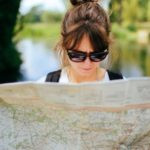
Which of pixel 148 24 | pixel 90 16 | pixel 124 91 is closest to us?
pixel 124 91

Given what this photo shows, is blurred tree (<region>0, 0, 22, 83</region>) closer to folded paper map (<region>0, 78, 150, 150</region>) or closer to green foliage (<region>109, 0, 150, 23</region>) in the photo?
folded paper map (<region>0, 78, 150, 150</region>)

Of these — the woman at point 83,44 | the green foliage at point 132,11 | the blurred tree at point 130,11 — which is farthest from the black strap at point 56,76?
the blurred tree at point 130,11

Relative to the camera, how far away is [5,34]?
→ 34.2ft

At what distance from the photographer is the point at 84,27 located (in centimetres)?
175

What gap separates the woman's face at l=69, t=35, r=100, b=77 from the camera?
173cm

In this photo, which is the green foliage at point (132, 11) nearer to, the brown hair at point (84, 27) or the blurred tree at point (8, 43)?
the blurred tree at point (8, 43)

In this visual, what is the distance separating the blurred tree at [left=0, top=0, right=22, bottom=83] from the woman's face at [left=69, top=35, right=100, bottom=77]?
8147 mm

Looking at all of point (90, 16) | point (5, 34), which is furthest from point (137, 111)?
point (5, 34)

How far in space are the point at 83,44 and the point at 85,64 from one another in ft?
0.24

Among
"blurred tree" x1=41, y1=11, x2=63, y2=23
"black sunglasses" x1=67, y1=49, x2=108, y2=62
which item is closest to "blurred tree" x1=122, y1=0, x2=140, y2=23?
"blurred tree" x1=41, y1=11, x2=63, y2=23

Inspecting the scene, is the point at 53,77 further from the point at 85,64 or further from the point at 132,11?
the point at 132,11

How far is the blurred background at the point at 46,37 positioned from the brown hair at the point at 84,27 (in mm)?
116

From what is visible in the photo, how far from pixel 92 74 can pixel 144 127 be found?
0.32m

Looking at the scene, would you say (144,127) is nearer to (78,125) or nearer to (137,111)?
(137,111)
